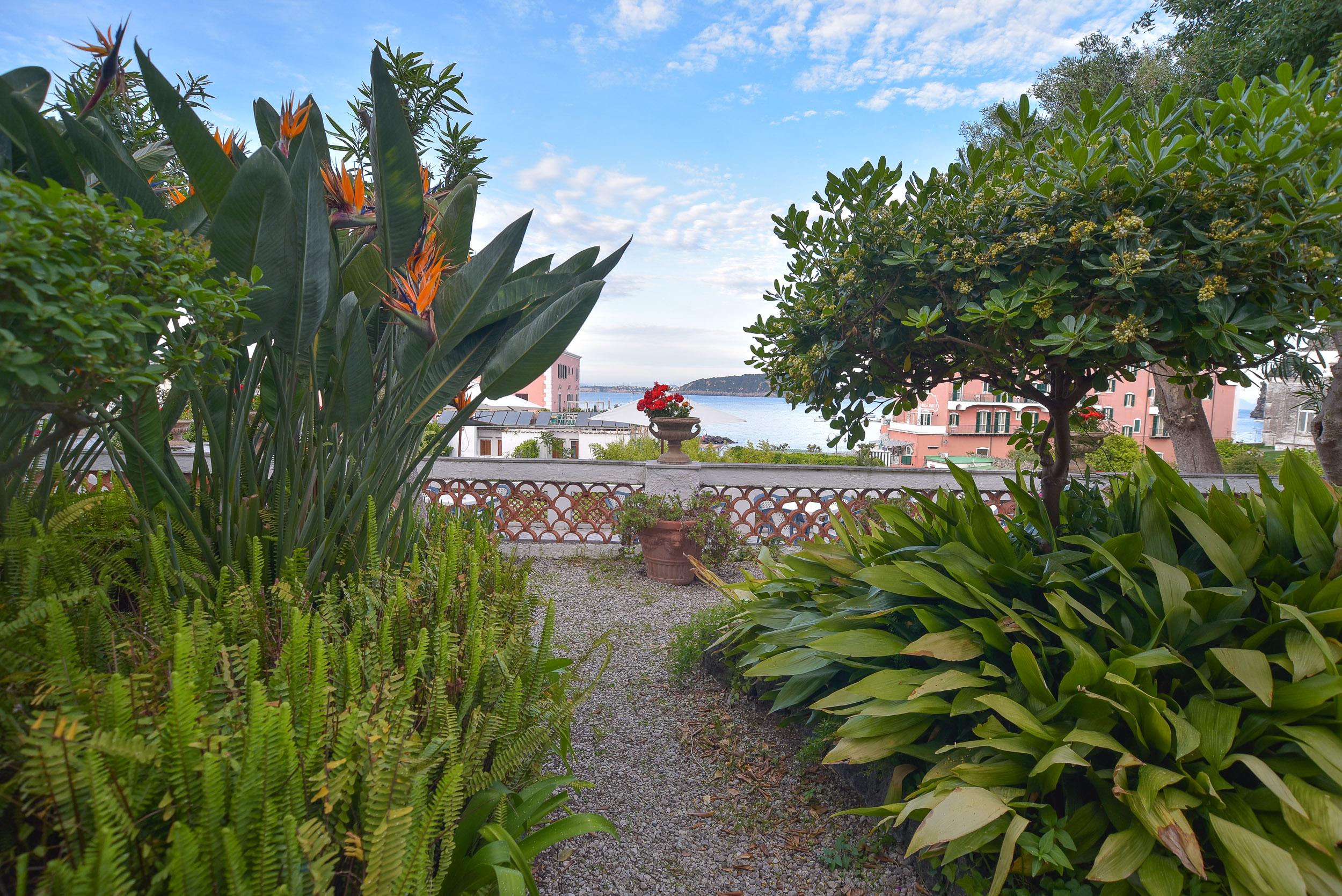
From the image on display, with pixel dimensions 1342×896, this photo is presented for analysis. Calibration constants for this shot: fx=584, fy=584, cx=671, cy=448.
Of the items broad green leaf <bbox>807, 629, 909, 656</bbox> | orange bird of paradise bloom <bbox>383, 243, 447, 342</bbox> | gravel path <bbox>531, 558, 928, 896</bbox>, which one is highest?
orange bird of paradise bloom <bbox>383, 243, 447, 342</bbox>

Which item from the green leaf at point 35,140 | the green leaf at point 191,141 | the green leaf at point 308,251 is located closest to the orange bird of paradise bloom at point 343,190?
the green leaf at point 308,251

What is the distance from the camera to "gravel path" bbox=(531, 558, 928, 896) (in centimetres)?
175

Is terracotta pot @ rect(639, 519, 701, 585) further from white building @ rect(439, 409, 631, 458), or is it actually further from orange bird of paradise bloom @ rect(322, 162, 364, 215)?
white building @ rect(439, 409, 631, 458)

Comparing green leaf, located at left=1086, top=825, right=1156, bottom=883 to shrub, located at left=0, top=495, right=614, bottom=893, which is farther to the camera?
green leaf, located at left=1086, top=825, right=1156, bottom=883

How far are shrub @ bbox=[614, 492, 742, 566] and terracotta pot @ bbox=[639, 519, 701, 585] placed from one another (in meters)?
0.06

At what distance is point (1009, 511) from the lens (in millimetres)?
6195

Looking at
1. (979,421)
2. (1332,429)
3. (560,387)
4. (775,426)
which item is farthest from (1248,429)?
(560,387)

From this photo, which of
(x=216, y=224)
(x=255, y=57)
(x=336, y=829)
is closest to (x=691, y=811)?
(x=336, y=829)

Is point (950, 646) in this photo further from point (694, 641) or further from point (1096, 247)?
point (694, 641)

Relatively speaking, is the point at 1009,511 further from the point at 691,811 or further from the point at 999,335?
the point at 691,811

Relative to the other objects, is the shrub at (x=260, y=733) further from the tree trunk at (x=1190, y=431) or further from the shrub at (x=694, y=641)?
the tree trunk at (x=1190, y=431)

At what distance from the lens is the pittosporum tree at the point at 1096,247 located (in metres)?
1.61

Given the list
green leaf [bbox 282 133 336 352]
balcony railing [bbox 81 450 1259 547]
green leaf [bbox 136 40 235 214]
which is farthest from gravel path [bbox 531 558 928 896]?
balcony railing [bbox 81 450 1259 547]

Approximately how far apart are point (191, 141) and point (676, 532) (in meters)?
4.18
